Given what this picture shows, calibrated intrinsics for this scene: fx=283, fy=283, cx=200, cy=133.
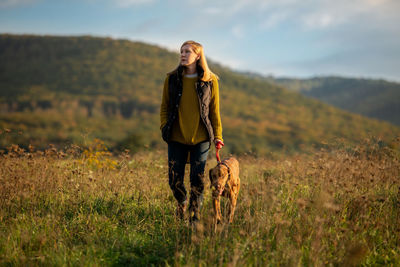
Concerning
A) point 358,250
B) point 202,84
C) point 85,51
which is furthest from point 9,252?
point 85,51

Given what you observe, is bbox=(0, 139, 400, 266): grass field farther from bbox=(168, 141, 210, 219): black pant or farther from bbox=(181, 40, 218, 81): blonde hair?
bbox=(181, 40, 218, 81): blonde hair

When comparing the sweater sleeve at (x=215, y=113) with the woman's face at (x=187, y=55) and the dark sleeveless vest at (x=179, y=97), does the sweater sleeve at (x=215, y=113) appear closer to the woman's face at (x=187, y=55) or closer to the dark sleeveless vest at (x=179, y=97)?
the dark sleeveless vest at (x=179, y=97)

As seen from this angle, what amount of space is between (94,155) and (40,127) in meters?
29.6

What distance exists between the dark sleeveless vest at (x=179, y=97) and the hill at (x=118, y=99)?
25.7 meters

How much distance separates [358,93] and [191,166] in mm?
142698

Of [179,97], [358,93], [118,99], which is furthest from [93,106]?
[358,93]

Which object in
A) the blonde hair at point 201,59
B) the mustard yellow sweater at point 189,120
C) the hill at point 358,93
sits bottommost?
the mustard yellow sweater at point 189,120

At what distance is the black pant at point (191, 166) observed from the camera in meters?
3.05

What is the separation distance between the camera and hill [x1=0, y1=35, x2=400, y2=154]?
116 feet

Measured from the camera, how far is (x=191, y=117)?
303 cm

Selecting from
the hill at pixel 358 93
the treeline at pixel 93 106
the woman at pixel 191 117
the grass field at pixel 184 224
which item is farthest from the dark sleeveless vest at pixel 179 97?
the hill at pixel 358 93

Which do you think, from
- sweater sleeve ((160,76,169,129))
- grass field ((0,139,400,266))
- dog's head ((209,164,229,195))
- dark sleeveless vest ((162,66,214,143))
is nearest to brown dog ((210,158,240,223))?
Result: dog's head ((209,164,229,195))

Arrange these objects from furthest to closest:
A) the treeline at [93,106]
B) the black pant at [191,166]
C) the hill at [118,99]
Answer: the treeline at [93,106], the hill at [118,99], the black pant at [191,166]

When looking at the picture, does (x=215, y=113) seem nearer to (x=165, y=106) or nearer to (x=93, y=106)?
(x=165, y=106)
